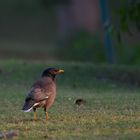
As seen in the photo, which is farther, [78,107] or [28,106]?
[78,107]

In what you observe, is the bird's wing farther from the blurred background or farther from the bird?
the blurred background

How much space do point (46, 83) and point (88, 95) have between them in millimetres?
3688

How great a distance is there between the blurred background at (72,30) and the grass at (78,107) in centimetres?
122

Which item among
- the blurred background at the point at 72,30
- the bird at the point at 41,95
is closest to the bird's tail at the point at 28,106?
the bird at the point at 41,95

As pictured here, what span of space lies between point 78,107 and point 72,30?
75.2 ft

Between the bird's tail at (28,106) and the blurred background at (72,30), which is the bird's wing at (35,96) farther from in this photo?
the blurred background at (72,30)

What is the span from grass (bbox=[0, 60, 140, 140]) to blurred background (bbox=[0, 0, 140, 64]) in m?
1.22

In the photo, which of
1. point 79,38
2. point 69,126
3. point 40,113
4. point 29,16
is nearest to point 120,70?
point 40,113

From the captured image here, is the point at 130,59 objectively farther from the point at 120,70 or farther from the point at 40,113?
the point at 40,113

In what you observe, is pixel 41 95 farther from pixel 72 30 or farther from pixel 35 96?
pixel 72 30

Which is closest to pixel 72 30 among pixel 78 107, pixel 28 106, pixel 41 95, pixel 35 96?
pixel 78 107

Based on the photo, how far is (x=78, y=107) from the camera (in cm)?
1498

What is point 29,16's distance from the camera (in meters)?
56.7

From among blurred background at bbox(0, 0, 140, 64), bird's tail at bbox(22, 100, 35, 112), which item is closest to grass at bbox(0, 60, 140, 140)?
bird's tail at bbox(22, 100, 35, 112)
